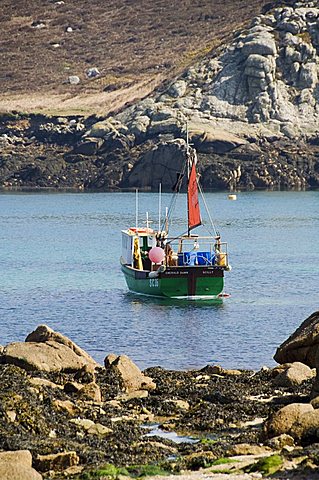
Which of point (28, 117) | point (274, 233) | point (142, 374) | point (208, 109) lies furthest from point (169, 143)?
point (142, 374)

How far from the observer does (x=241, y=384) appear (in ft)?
75.2

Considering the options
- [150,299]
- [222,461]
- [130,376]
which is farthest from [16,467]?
[150,299]

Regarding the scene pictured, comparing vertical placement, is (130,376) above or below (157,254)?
below

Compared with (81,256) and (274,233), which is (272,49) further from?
(81,256)

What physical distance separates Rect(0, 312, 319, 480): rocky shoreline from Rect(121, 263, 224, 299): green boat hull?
15.1 meters

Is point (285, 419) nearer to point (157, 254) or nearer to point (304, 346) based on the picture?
point (304, 346)

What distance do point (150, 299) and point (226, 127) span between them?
344 feet

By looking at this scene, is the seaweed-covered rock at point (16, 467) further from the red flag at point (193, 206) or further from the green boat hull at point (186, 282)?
the red flag at point (193, 206)

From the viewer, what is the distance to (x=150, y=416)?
63.3 feet

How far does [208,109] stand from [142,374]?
127 meters

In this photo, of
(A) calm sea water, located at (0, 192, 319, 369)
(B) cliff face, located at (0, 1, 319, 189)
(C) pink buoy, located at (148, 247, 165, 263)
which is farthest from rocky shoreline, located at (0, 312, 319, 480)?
(B) cliff face, located at (0, 1, 319, 189)

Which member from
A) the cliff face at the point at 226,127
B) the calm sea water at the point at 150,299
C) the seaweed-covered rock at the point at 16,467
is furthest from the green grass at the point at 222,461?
the cliff face at the point at 226,127

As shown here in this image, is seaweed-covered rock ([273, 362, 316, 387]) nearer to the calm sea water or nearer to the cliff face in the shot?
the calm sea water

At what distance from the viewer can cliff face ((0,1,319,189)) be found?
14038 cm
